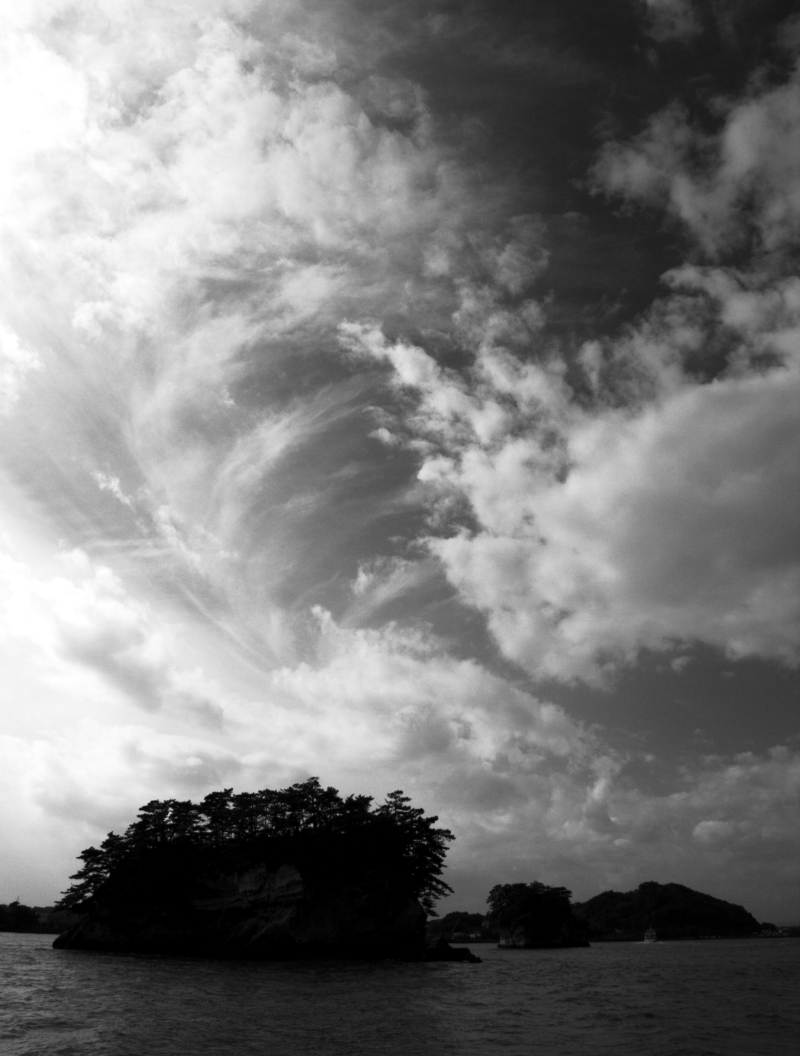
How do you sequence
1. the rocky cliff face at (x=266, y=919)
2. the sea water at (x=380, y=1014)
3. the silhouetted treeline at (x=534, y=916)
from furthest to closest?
the silhouetted treeline at (x=534, y=916) → the rocky cliff face at (x=266, y=919) → the sea water at (x=380, y=1014)

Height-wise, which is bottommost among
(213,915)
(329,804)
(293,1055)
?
(293,1055)

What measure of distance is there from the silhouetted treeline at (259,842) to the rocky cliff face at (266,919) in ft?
4.44

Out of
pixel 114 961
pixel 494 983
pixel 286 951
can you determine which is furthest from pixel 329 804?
pixel 494 983

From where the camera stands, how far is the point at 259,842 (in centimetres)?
7900

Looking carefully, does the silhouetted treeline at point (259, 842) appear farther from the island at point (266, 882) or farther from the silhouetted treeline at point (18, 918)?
the silhouetted treeline at point (18, 918)

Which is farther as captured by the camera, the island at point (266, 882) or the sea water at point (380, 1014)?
the island at point (266, 882)

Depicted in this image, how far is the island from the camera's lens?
7381cm

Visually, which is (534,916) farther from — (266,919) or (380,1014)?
(380,1014)

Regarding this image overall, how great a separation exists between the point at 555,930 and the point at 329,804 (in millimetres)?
91117

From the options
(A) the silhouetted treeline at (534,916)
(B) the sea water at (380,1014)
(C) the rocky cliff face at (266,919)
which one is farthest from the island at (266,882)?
(A) the silhouetted treeline at (534,916)

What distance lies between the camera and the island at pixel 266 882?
73812mm

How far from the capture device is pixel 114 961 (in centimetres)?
5916

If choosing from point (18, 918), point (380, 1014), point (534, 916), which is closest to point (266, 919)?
point (380, 1014)

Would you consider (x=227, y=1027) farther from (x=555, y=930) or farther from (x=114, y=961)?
(x=555, y=930)
